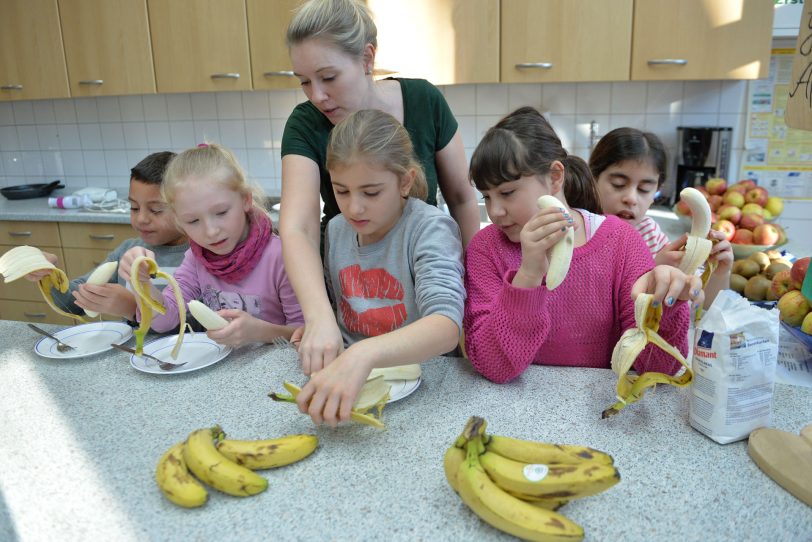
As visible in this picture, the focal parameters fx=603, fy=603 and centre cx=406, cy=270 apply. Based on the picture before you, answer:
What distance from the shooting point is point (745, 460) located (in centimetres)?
79

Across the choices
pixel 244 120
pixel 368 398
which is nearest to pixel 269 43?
pixel 244 120

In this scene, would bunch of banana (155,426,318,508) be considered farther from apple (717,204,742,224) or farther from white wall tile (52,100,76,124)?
white wall tile (52,100,76,124)

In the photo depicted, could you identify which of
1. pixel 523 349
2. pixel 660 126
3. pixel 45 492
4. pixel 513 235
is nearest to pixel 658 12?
pixel 660 126

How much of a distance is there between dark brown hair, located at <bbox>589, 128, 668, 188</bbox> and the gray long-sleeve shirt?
0.58 metres

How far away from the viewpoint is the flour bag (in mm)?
790

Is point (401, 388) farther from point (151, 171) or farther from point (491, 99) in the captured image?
point (491, 99)

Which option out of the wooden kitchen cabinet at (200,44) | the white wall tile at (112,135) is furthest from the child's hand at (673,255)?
the white wall tile at (112,135)

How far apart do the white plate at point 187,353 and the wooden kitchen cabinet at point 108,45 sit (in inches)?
81.5

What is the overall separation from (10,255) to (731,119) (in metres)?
2.79

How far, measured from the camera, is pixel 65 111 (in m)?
3.52

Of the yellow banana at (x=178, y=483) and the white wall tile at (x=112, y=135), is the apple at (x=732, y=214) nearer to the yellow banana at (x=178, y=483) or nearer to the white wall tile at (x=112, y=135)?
the yellow banana at (x=178, y=483)

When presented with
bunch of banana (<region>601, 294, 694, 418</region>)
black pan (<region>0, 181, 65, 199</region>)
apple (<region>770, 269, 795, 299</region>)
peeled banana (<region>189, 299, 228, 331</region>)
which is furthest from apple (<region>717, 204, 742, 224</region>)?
black pan (<region>0, 181, 65, 199</region>)

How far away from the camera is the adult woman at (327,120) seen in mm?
1178

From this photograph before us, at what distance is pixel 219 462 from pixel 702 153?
253 cm
